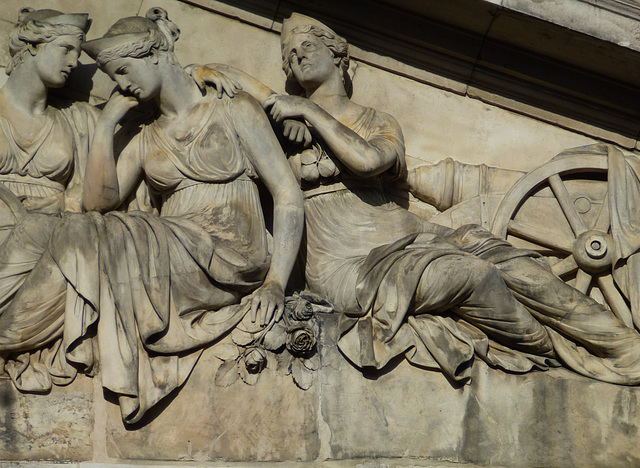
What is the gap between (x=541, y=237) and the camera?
21.2 ft

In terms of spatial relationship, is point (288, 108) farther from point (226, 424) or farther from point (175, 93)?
point (226, 424)

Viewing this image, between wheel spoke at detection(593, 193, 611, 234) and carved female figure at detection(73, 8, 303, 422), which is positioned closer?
carved female figure at detection(73, 8, 303, 422)

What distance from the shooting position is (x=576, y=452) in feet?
19.2

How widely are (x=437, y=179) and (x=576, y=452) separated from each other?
1568mm

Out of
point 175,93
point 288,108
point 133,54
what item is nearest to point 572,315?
point 288,108

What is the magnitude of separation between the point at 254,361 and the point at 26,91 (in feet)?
5.72

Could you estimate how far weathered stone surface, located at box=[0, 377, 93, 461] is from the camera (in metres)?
5.43

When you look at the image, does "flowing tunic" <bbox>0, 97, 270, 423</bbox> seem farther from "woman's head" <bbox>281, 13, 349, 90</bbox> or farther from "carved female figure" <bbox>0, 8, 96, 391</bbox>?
"woman's head" <bbox>281, 13, 349, 90</bbox>

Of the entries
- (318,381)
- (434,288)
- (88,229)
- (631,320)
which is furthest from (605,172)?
(88,229)

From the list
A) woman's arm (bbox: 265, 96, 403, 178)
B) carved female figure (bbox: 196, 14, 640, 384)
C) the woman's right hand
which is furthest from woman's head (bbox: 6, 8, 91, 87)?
woman's arm (bbox: 265, 96, 403, 178)

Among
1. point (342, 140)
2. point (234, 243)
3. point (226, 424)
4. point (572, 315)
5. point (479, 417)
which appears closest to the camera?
point (226, 424)

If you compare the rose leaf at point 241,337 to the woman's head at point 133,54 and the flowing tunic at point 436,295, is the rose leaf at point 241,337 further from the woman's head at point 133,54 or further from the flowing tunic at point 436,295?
the woman's head at point 133,54

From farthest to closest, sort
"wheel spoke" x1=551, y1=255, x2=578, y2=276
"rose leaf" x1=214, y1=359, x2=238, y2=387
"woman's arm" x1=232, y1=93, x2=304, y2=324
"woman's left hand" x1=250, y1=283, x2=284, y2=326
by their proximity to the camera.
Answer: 1. "wheel spoke" x1=551, y1=255, x2=578, y2=276
2. "woman's arm" x1=232, y1=93, x2=304, y2=324
3. "woman's left hand" x1=250, y1=283, x2=284, y2=326
4. "rose leaf" x1=214, y1=359, x2=238, y2=387

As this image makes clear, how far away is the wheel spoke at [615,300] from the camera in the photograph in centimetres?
627
